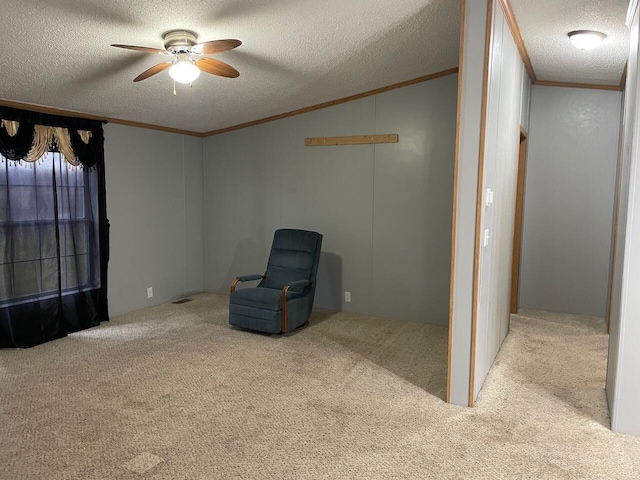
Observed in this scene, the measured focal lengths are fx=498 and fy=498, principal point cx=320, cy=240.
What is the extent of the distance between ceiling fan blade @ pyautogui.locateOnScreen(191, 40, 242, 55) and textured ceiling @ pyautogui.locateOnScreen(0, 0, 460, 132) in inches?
7.3

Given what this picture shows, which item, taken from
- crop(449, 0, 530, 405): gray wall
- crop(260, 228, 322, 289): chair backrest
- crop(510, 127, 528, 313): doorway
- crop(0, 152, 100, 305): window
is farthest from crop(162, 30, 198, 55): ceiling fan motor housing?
crop(510, 127, 528, 313): doorway

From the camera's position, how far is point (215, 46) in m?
3.00

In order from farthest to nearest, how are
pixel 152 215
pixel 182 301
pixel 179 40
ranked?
pixel 182 301 → pixel 152 215 → pixel 179 40

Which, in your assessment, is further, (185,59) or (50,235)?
(50,235)

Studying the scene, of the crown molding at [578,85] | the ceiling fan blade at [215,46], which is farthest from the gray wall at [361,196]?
the ceiling fan blade at [215,46]

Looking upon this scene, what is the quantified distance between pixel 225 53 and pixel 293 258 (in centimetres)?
223

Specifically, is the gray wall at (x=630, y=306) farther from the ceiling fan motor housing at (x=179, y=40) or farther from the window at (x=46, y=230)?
the window at (x=46, y=230)

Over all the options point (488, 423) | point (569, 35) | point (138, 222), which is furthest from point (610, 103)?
point (138, 222)

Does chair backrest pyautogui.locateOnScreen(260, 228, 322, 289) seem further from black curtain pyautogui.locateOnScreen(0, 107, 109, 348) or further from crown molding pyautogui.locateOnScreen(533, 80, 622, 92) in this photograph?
crown molding pyautogui.locateOnScreen(533, 80, 622, 92)

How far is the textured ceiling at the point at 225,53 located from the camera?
2.94 meters

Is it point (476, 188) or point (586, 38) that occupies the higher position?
point (586, 38)

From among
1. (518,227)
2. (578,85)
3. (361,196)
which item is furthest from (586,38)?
(361,196)

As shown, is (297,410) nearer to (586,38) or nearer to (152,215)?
(586,38)

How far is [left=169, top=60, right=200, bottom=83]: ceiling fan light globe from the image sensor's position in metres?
3.15
